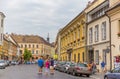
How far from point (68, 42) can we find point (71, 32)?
17.0 feet

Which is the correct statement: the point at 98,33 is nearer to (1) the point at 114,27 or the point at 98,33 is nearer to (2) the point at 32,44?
(1) the point at 114,27

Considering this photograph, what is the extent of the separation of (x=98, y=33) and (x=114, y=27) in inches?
314

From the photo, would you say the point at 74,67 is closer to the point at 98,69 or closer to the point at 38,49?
the point at 98,69

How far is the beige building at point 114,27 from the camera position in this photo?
36781 millimetres

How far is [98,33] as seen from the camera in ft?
152

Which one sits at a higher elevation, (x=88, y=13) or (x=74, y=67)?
(x=88, y=13)

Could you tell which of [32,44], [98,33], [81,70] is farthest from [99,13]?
Answer: [32,44]

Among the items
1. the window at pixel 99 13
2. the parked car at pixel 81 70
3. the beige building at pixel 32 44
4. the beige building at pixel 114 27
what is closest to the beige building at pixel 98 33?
the window at pixel 99 13

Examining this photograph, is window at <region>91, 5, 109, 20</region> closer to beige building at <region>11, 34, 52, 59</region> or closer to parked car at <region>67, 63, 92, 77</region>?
parked car at <region>67, 63, 92, 77</region>

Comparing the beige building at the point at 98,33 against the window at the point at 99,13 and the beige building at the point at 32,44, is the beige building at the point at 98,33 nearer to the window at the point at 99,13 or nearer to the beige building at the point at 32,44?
the window at the point at 99,13

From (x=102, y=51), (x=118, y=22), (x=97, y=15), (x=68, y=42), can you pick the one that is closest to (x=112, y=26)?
(x=118, y=22)

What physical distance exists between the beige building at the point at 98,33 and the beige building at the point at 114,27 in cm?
217

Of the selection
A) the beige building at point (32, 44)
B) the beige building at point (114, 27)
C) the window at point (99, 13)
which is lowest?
the beige building at point (114, 27)

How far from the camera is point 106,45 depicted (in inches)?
1651
